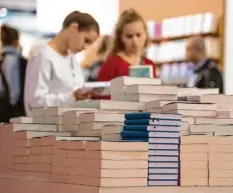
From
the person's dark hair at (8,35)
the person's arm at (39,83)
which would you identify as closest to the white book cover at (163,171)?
the person's arm at (39,83)

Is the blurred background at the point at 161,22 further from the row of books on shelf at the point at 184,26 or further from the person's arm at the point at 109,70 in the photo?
the person's arm at the point at 109,70

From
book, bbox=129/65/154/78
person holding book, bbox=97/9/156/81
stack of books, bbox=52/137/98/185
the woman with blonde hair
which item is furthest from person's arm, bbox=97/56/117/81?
stack of books, bbox=52/137/98/185

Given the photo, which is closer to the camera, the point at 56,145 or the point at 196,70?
the point at 56,145

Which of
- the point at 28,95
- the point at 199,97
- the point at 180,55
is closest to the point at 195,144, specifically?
the point at 199,97

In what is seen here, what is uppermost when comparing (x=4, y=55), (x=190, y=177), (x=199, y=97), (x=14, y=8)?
(x=14, y=8)

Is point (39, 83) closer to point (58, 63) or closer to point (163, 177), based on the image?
point (58, 63)

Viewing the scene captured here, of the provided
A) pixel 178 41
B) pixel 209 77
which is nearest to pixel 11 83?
pixel 209 77

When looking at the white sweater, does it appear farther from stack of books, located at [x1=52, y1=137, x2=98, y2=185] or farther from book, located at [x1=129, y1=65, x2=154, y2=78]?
stack of books, located at [x1=52, y1=137, x2=98, y2=185]

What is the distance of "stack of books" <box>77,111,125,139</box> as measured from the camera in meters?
1.81

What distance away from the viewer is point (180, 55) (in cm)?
524

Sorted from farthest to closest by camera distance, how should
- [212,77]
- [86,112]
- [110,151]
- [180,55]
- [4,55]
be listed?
[180,55] < [212,77] < [4,55] < [86,112] < [110,151]

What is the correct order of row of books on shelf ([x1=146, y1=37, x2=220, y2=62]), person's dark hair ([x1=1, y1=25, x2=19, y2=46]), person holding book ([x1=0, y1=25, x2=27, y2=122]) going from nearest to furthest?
person holding book ([x1=0, y1=25, x2=27, y2=122]) < person's dark hair ([x1=1, y1=25, x2=19, y2=46]) < row of books on shelf ([x1=146, y1=37, x2=220, y2=62])

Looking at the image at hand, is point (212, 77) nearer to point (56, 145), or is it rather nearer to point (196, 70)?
point (196, 70)

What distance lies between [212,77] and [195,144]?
7.42 feet
